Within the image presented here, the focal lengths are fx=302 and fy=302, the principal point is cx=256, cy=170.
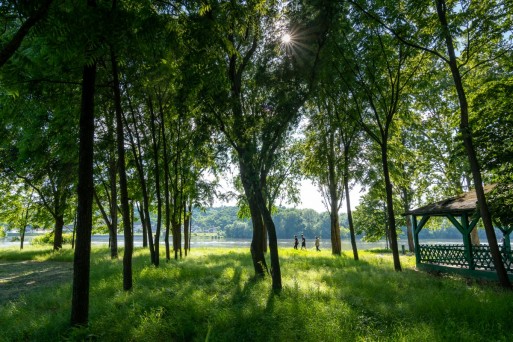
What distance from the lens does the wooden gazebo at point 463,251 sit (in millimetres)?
14298

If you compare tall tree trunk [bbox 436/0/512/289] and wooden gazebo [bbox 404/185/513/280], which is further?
wooden gazebo [bbox 404/185/513/280]

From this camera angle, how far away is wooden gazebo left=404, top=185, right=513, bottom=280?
14298 mm

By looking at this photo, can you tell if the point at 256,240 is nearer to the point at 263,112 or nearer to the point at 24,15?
the point at 263,112

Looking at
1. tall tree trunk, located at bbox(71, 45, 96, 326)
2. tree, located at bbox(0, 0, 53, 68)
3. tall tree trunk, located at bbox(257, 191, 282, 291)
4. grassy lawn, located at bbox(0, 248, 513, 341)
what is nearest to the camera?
tree, located at bbox(0, 0, 53, 68)

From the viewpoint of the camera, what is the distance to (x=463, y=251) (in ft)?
54.5

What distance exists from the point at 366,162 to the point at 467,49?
31.0 ft

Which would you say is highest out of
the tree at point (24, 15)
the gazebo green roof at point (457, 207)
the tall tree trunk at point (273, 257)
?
the tree at point (24, 15)

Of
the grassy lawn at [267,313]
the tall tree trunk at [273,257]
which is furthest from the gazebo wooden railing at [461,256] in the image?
the tall tree trunk at [273,257]

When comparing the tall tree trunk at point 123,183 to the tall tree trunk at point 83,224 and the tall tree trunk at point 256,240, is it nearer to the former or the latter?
the tall tree trunk at point 83,224

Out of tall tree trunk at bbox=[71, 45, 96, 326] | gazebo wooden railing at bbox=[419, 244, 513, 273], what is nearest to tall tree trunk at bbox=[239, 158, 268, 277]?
tall tree trunk at bbox=[71, 45, 96, 326]

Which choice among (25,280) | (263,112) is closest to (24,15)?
(263,112)

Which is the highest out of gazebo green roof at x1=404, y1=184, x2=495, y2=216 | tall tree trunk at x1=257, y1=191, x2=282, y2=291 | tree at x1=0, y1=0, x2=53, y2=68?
tree at x1=0, y1=0, x2=53, y2=68

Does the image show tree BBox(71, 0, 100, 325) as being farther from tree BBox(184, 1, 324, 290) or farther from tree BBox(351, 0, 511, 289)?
tree BBox(351, 0, 511, 289)

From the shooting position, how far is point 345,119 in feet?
63.4
